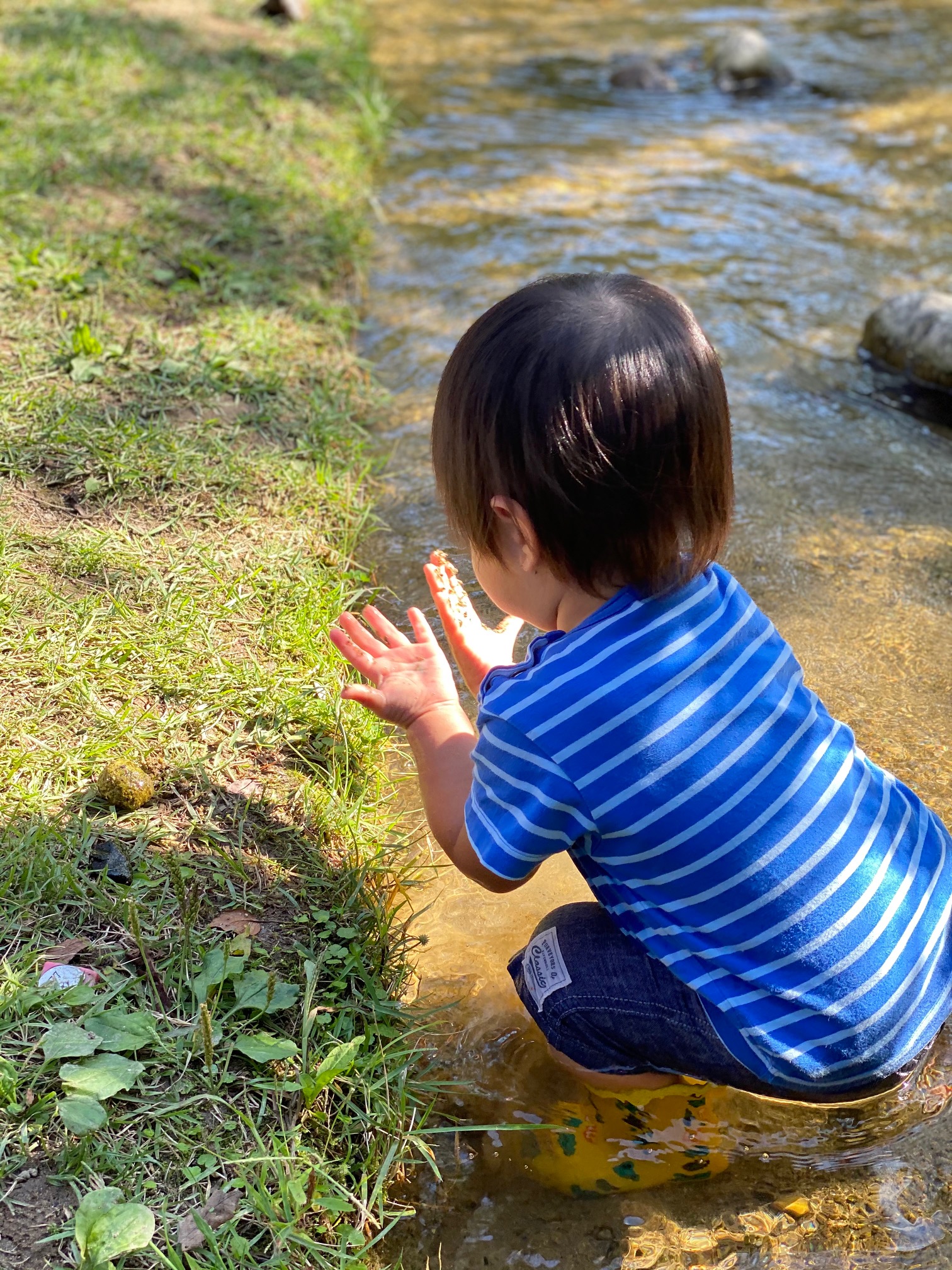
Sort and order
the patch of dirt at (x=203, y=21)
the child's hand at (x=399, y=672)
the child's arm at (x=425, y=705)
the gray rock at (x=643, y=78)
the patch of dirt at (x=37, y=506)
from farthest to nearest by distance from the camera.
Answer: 1. the gray rock at (x=643, y=78)
2. the patch of dirt at (x=203, y=21)
3. the patch of dirt at (x=37, y=506)
4. the child's hand at (x=399, y=672)
5. the child's arm at (x=425, y=705)

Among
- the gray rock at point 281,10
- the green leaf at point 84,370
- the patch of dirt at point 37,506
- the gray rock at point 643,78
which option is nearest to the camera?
the patch of dirt at point 37,506

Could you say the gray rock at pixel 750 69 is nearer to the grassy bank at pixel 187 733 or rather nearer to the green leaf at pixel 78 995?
the grassy bank at pixel 187 733

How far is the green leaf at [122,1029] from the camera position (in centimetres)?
164

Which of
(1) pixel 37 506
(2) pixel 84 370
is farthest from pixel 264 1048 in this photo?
(2) pixel 84 370

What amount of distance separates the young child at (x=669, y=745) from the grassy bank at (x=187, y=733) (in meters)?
0.41

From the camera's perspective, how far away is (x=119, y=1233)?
1.43m

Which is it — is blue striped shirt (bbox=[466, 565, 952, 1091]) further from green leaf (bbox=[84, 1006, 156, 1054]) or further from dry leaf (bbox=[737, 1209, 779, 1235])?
green leaf (bbox=[84, 1006, 156, 1054])

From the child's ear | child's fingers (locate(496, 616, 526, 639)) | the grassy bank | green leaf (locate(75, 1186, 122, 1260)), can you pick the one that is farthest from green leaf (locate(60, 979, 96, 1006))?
child's fingers (locate(496, 616, 526, 639))

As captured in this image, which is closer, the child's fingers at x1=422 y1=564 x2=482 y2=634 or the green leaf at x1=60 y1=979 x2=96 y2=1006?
the green leaf at x1=60 y1=979 x2=96 y2=1006

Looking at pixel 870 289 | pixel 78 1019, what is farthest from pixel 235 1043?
pixel 870 289

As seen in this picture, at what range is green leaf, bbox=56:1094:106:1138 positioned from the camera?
5.00 feet

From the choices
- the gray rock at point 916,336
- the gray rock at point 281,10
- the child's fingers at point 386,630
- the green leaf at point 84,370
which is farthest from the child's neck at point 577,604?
the gray rock at point 281,10

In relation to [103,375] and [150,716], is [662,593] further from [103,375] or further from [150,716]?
[103,375]

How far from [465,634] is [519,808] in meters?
0.65
